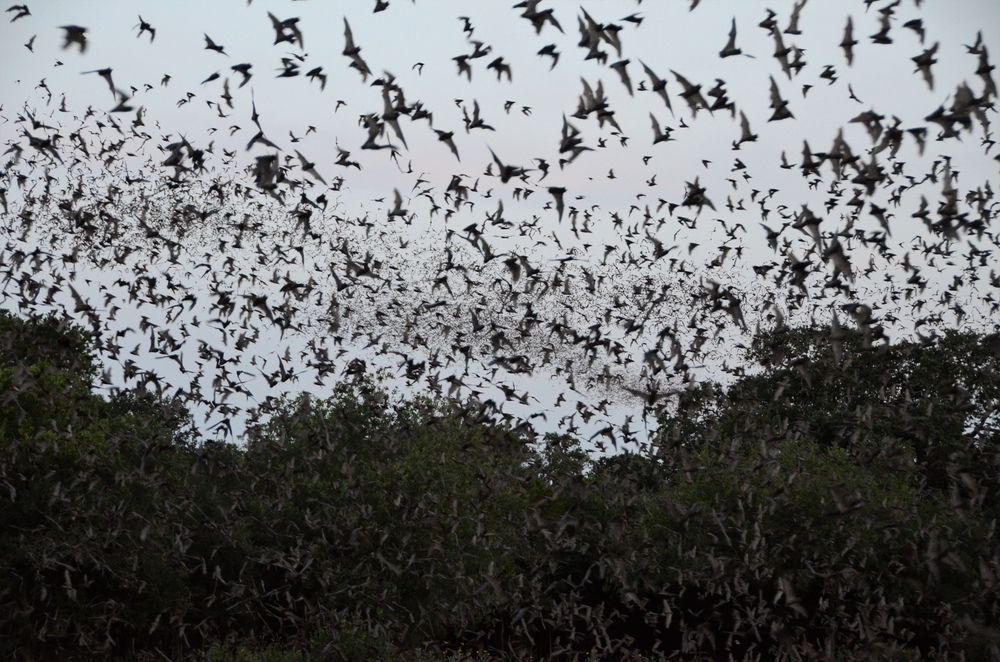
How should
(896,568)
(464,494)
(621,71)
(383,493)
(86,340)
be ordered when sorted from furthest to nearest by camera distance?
(86,340), (464,494), (383,493), (896,568), (621,71)

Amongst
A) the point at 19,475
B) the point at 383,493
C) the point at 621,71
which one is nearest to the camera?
the point at 621,71

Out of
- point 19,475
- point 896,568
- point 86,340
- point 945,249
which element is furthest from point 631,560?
point 86,340

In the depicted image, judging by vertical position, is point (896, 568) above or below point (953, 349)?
below

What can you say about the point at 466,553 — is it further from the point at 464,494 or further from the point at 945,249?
the point at 945,249

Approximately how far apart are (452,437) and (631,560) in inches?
557

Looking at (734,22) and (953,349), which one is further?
(953,349)

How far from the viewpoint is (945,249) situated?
32312mm

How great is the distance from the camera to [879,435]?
56.0 m

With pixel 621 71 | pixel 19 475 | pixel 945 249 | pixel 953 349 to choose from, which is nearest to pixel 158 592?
pixel 19 475

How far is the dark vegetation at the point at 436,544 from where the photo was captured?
115ft

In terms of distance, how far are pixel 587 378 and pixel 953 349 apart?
3052 cm

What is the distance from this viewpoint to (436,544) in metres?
40.0

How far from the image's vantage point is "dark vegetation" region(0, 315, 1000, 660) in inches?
1380

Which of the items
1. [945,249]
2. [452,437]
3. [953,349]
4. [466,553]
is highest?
[953,349]
